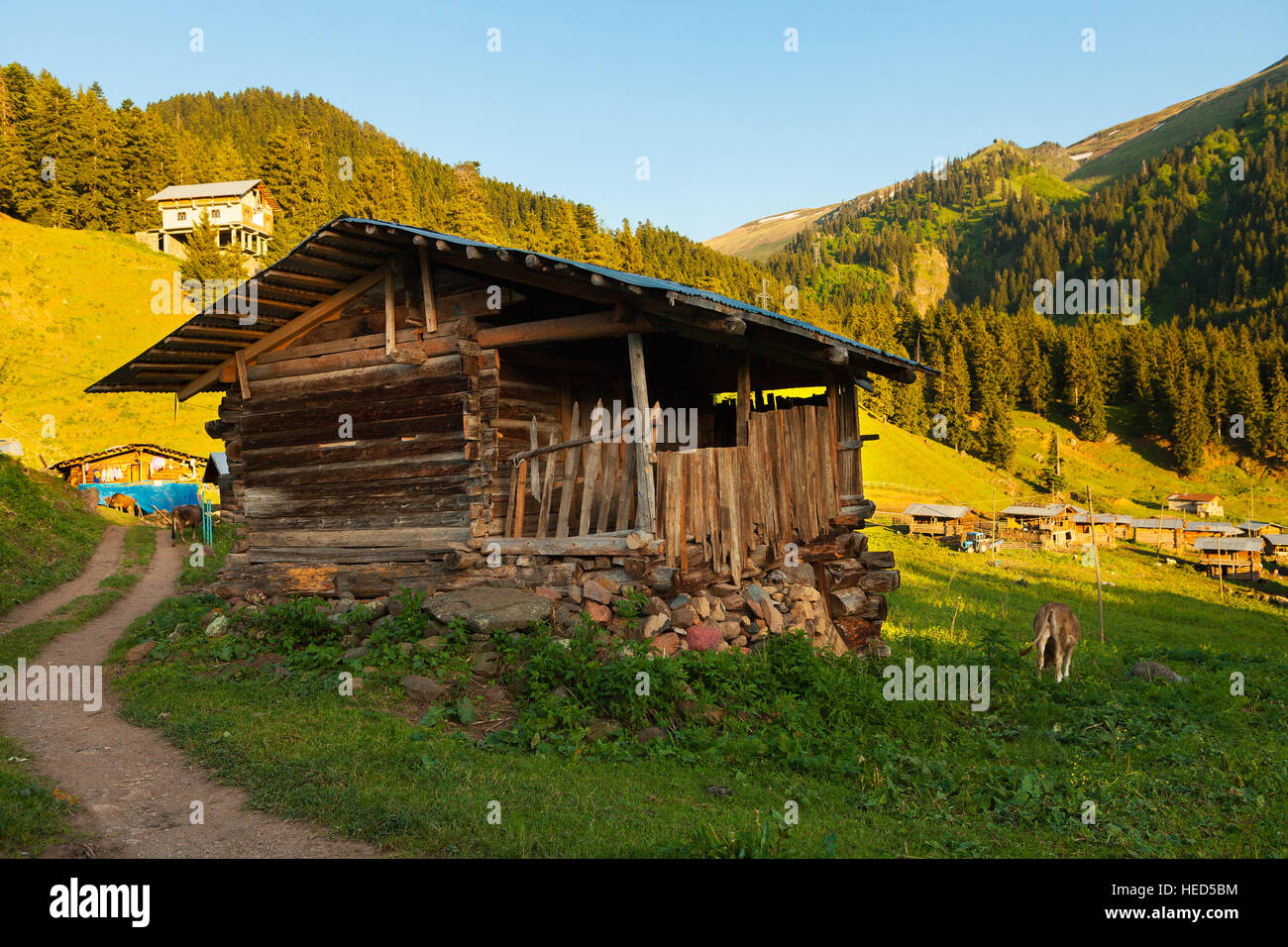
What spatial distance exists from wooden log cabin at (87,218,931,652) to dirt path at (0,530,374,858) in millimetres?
4031

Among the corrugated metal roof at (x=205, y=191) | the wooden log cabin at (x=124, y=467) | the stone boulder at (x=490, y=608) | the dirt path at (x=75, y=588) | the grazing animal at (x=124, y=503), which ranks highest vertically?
the corrugated metal roof at (x=205, y=191)

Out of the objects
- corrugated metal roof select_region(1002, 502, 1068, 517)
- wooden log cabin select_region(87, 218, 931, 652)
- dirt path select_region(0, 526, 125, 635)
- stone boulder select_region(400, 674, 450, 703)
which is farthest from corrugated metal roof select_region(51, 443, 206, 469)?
corrugated metal roof select_region(1002, 502, 1068, 517)

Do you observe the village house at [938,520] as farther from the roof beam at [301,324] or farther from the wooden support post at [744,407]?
the roof beam at [301,324]

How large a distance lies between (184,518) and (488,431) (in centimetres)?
2377

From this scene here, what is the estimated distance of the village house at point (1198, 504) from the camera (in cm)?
6950

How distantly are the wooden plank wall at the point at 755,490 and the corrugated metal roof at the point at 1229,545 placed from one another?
156ft

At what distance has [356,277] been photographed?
1316cm

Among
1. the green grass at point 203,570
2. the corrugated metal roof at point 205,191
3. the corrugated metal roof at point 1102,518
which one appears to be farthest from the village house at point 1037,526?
the corrugated metal roof at point 205,191

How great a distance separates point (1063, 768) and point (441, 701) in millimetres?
6784

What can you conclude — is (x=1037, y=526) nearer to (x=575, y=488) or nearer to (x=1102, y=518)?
(x=1102, y=518)

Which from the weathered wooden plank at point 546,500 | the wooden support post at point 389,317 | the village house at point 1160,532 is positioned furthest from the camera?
the village house at point 1160,532

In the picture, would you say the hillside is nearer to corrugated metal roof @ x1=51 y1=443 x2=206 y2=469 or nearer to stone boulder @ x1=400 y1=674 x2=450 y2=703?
corrugated metal roof @ x1=51 y1=443 x2=206 y2=469

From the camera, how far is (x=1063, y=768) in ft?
28.2

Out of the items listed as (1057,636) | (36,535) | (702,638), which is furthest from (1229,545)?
(36,535)
